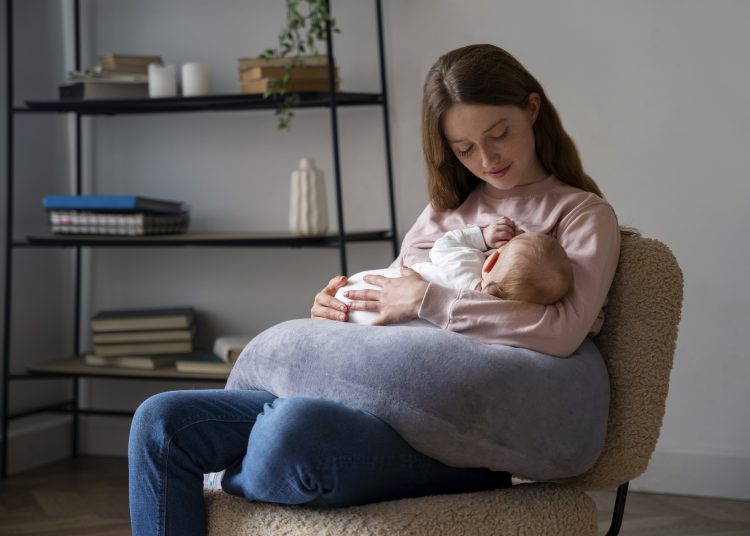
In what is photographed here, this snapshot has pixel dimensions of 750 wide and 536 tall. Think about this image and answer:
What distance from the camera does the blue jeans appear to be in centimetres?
128

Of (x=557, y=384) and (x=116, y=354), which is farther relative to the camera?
(x=116, y=354)

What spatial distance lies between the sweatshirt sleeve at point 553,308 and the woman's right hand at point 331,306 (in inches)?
7.0

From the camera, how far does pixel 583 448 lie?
1405 mm

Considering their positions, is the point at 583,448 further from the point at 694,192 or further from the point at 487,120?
the point at 694,192

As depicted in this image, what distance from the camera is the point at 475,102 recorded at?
1.64 metres

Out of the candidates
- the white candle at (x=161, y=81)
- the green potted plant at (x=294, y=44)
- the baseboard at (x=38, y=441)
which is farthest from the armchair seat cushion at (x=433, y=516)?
the baseboard at (x=38, y=441)

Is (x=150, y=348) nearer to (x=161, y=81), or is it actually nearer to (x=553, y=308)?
(x=161, y=81)

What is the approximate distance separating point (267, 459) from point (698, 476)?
1.82 m

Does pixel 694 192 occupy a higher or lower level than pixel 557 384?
higher

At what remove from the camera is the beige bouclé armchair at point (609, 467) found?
4.34 feet

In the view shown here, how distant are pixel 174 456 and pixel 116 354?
176cm

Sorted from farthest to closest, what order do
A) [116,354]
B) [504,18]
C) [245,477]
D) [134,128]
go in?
[134,128]
[116,354]
[504,18]
[245,477]

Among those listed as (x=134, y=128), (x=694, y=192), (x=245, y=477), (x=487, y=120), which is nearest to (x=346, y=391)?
(x=245, y=477)

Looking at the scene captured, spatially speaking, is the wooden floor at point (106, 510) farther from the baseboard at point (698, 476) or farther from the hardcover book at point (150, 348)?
the hardcover book at point (150, 348)
